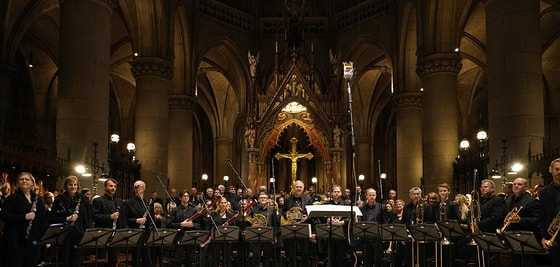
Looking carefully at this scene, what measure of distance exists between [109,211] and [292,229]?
3093mm

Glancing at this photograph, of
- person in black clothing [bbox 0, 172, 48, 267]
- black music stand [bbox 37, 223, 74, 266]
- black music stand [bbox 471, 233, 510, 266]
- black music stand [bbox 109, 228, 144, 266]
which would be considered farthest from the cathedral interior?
person in black clothing [bbox 0, 172, 48, 267]

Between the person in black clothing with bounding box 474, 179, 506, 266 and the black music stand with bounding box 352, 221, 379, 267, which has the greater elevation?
the person in black clothing with bounding box 474, 179, 506, 266

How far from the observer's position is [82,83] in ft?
51.3

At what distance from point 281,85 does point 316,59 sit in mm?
9358

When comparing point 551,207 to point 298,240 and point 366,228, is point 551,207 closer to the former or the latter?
point 366,228

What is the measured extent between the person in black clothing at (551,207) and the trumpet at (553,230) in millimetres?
28

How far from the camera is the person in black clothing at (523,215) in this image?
29.8ft

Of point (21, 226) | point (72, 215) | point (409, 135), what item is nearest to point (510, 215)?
point (72, 215)

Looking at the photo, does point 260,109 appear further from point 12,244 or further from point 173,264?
point 12,244

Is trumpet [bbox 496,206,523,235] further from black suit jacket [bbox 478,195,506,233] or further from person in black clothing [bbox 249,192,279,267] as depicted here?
person in black clothing [bbox 249,192,279,267]

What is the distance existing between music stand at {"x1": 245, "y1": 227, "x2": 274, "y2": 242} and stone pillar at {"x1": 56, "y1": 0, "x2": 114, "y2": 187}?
6.09m

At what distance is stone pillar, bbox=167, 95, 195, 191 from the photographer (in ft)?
90.4

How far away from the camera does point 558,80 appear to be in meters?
30.0

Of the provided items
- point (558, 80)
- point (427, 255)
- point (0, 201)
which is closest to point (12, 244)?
point (0, 201)
